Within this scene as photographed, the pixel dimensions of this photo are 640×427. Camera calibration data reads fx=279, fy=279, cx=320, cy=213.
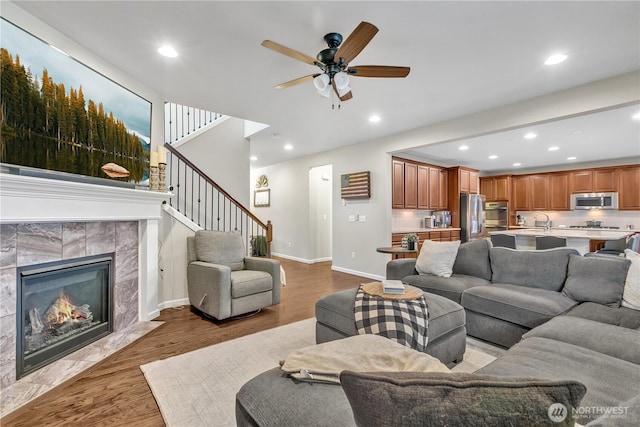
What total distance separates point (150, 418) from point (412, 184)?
5272mm

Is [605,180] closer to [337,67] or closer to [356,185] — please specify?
[356,185]

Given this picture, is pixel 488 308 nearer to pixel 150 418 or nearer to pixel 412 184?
pixel 150 418

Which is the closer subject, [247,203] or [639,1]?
[639,1]

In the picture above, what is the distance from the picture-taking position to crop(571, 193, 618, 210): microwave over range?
6.30 metres

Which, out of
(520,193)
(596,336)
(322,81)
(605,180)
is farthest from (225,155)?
(605,180)

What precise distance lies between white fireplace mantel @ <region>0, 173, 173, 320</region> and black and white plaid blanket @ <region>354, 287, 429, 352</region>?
2.28 meters

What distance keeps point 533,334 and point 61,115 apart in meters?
3.59

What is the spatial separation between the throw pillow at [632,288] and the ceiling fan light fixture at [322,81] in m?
2.83

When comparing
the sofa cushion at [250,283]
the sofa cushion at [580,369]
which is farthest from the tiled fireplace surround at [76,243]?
the sofa cushion at [580,369]

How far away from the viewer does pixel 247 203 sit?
529 cm

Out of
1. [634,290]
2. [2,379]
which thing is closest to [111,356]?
[2,379]

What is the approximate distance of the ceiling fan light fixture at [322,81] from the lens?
2.24 meters

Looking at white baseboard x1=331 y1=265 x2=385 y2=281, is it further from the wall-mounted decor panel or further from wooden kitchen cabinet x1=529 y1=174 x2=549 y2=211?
wooden kitchen cabinet x1=529 y1=174 x2=549 y2=211

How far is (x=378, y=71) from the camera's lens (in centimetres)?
221
